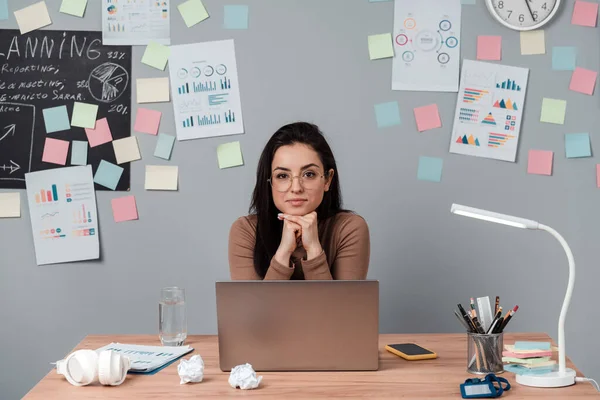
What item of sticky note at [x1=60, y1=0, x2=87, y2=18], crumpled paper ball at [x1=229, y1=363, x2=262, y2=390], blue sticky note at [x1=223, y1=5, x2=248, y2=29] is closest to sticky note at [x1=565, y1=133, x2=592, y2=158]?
blue sticky note at [x1=223, y1=5, x2=248, y2=29]

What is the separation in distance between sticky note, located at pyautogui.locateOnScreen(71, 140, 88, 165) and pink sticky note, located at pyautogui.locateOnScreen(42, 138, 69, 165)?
3cm

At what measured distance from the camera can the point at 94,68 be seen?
302 cm

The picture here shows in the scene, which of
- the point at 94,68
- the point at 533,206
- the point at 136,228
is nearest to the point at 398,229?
the point at 533,206

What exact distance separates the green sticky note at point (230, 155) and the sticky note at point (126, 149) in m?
0.33

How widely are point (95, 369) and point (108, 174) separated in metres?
1.53

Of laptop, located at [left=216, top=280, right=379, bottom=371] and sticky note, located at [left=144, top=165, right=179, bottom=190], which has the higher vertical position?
sticky note, located at [left=144, top=165, right=179, bottom=190]

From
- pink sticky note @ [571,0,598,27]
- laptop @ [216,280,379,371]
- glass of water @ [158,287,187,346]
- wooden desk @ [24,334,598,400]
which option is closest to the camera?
wooden desk @ [24,334,598,400]

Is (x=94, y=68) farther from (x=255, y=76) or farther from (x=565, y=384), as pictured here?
(x=565, y=384)

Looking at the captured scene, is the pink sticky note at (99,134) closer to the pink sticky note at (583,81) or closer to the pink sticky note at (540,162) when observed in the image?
the pink sticky note at (540,162)

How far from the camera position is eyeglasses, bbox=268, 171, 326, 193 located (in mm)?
2230

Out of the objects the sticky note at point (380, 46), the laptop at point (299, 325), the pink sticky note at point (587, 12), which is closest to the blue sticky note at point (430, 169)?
the sticky note at point (380, 46)

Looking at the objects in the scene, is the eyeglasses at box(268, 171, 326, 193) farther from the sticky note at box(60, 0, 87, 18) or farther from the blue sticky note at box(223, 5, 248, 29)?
the sticky note at box(60, 0, 87, 18)

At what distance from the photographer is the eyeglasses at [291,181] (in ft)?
7.32

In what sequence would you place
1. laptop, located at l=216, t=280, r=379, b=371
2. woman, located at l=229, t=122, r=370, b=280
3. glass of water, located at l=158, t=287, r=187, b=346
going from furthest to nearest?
woman, located at l=229, t=122, r=370, b=280
glass of water, located at l=158, t=287, r=187, b=346
laptop, located at l=216, t=280, r=379, b=371
